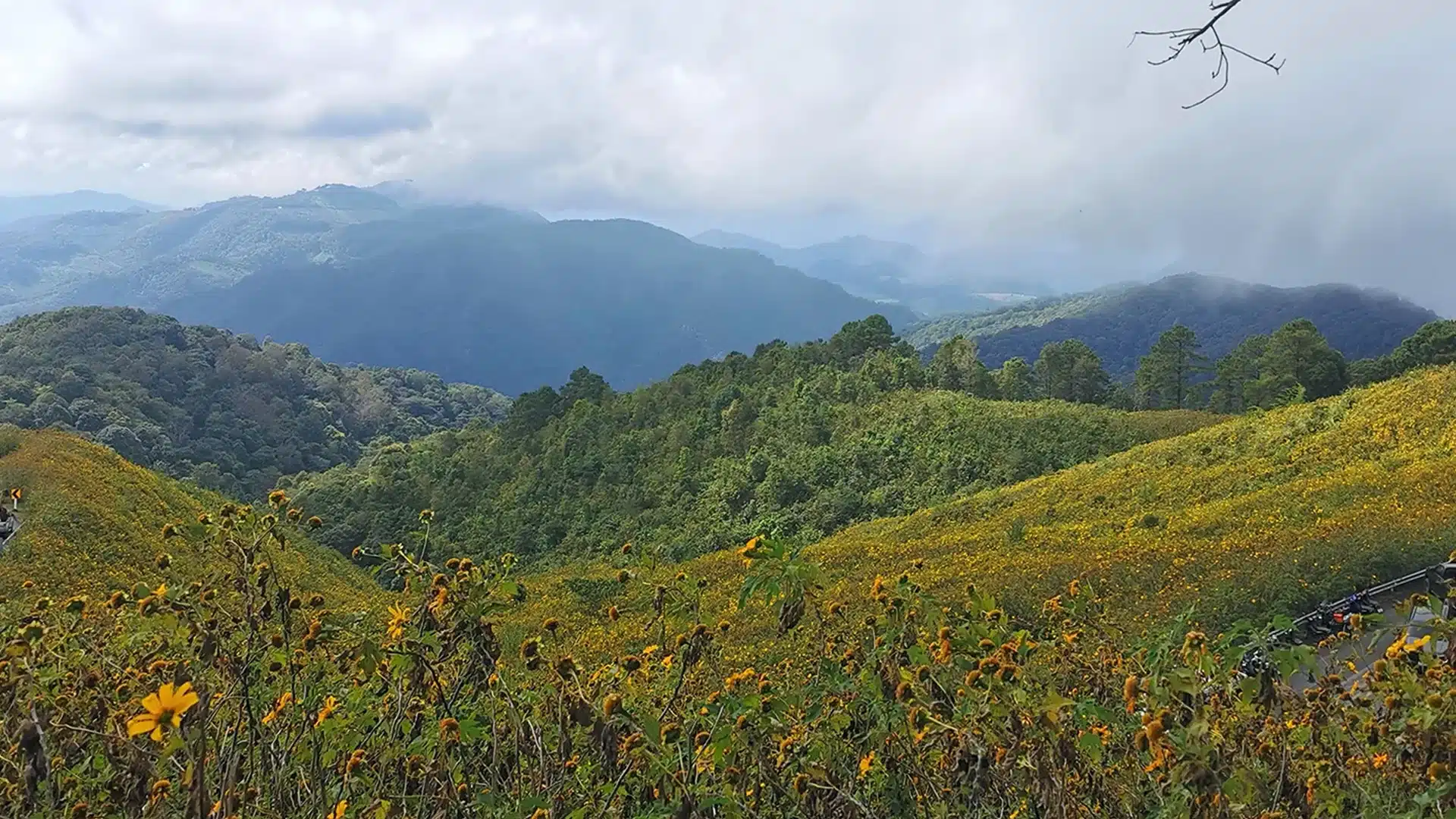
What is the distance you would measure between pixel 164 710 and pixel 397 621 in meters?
0.59

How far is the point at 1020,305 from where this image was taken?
653 ft

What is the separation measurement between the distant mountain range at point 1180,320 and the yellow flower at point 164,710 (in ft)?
431

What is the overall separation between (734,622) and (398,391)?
75691 mm

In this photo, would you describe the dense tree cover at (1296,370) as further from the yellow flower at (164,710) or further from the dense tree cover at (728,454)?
the yellow flower at (164,710)

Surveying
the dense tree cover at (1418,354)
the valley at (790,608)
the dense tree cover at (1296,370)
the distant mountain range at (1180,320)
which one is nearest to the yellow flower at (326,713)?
the valley at (790,608)

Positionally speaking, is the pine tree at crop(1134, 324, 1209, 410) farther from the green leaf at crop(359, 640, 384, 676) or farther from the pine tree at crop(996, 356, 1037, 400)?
the green leaf at crop(359, 640, 384, 676)

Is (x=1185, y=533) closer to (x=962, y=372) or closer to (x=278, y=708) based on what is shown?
A: (x=278, y=708)

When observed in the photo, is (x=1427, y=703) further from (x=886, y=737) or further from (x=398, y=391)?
(x=398, y=391)

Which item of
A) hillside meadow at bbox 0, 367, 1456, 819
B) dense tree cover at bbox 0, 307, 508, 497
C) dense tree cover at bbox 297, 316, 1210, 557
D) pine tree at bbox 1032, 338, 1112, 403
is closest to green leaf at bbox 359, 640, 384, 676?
hillside meadow at bbox 0, 367, 1456, 819

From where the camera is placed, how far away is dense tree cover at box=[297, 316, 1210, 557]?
76.3ft

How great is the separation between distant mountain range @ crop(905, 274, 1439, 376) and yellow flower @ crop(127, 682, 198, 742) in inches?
5166

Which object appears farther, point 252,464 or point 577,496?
point 252,464

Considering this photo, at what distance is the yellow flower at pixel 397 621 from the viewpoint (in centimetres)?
176

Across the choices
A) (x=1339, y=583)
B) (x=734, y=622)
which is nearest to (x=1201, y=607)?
(x=1339, y=583)
